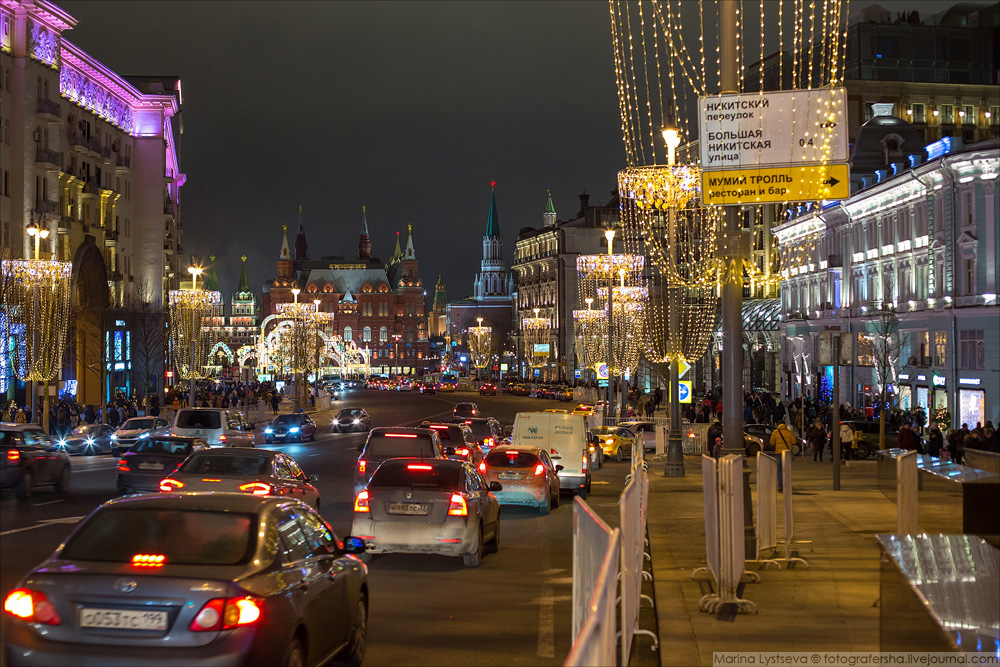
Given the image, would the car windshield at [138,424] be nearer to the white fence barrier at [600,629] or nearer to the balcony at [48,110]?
the balcony at [48,110]

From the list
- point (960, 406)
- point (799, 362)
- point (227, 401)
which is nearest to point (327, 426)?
point (227, 401)

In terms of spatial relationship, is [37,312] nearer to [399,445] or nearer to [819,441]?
[399,445]

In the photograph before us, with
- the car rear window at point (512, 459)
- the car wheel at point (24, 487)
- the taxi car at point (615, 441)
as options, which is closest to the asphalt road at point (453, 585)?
the car wheel at point (24, 487)

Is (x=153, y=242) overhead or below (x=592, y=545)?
overhead

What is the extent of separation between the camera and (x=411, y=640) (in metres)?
10.1

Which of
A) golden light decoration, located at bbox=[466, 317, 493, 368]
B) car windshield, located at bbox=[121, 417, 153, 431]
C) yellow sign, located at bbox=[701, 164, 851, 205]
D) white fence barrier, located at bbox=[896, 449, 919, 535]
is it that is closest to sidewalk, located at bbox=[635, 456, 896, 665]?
white fence barrier, located at bbox=[896, 449, 919, 535]

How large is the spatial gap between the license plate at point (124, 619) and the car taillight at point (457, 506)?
7.71 m

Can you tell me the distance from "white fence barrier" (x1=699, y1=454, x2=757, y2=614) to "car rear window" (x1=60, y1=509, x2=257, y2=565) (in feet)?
16.0

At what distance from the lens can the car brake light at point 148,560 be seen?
7.40 m

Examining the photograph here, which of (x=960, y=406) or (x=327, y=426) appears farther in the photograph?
(x=327, y=426)

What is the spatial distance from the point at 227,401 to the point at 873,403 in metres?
39.1

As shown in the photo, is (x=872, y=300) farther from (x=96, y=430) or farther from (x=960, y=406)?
(x=96, y=430)

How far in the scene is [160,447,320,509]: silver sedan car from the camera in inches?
648

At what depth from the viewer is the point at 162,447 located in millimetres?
22609
